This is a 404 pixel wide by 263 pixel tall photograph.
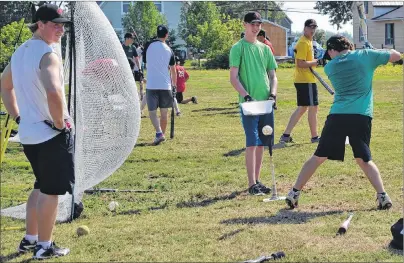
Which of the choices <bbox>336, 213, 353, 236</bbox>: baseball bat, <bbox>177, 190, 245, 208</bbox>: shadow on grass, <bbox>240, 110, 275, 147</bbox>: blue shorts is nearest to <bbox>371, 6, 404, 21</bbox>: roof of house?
<bbox>240, 110, 275, 147</bbox>: blue shorts

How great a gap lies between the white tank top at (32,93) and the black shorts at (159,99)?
609cm

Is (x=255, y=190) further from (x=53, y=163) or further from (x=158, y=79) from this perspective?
(x=158, y=79)

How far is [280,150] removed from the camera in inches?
398

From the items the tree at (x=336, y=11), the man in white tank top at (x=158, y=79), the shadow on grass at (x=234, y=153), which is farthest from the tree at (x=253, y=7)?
the shadow on grass at (x=234, y=153)

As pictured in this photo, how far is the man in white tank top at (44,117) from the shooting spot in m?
4.93

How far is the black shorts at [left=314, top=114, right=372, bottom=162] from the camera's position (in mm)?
6406

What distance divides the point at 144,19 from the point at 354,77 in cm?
4379

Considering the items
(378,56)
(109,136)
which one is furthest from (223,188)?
(378,56)

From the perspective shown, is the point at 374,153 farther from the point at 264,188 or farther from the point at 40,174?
the point at 40,174

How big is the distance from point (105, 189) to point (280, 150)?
3410mm

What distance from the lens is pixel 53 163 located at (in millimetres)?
5016

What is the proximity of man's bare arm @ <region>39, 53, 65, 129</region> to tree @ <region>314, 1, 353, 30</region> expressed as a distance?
77720 millimetres

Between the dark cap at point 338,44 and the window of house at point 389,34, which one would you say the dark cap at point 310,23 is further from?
the window of house at point 389,34

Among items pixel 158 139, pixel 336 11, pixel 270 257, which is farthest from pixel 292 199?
pixel 336 11
